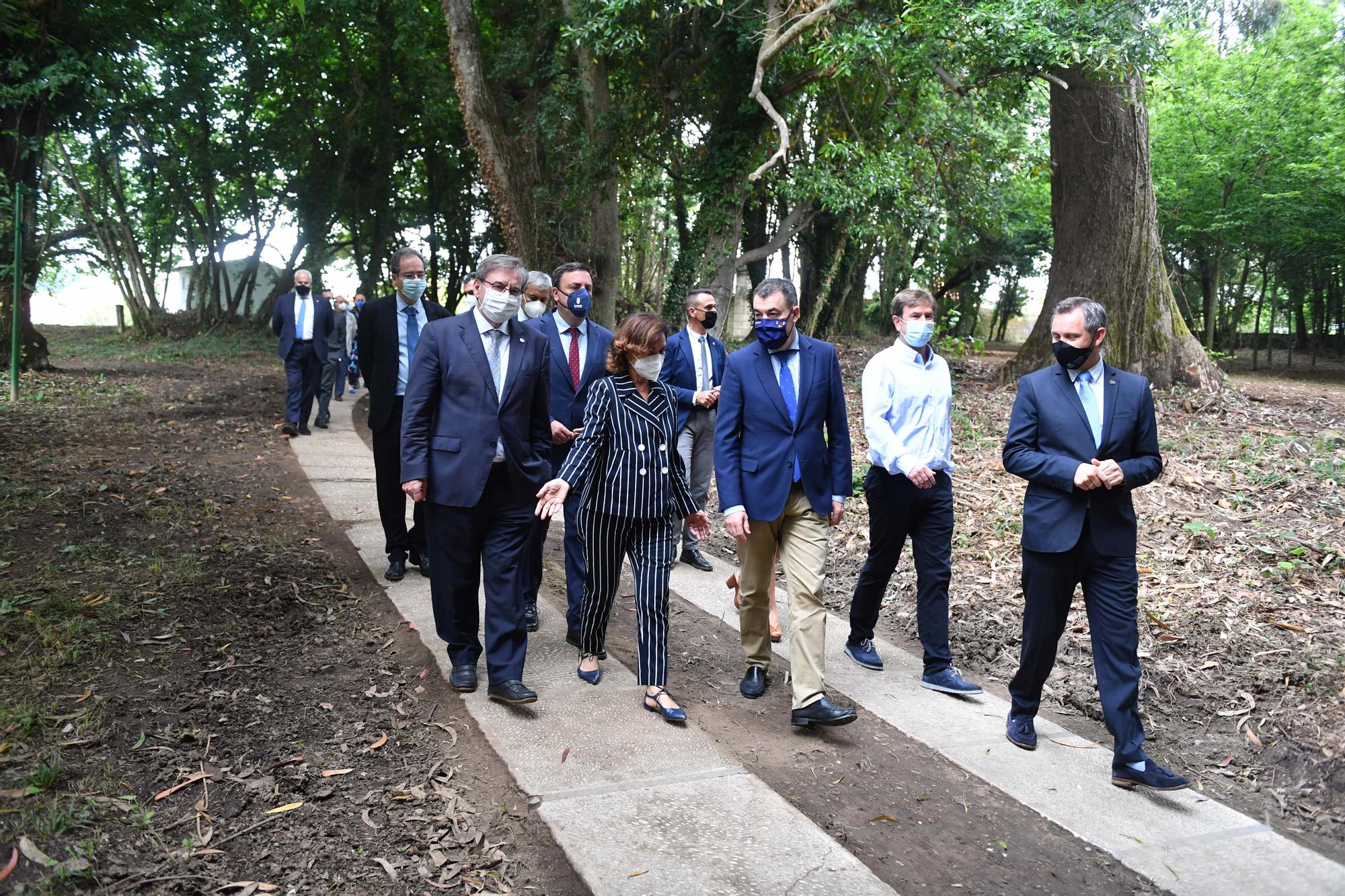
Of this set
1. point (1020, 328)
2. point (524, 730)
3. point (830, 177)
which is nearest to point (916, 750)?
point (524, 730)

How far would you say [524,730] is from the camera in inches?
173

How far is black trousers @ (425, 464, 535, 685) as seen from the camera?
4.66 metres

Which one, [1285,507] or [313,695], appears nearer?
[313,695]

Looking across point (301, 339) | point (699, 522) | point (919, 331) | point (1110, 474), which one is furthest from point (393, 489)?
point (301, 339)

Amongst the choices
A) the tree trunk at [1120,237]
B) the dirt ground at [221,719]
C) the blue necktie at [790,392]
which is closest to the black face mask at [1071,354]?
the blue necktie at [790,392]

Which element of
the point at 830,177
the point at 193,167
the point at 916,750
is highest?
the point at 193,167

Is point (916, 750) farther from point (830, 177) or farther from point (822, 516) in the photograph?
point (830, 177)

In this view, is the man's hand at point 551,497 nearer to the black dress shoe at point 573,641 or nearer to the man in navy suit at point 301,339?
the black dress shoe at point 573,641

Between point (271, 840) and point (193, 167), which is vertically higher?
point (193, 167)

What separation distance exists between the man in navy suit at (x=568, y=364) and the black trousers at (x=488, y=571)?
37.9 inches

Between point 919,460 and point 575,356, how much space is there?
7.05 feet

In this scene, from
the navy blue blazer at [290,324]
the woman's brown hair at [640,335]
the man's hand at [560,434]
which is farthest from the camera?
the navy blue blazer at [290,324]

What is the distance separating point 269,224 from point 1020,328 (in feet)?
127

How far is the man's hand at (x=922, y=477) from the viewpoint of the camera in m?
5.04
